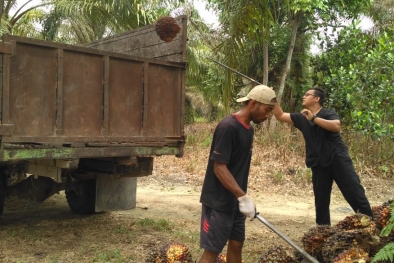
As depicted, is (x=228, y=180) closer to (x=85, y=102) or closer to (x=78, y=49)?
(x=85, y=102)

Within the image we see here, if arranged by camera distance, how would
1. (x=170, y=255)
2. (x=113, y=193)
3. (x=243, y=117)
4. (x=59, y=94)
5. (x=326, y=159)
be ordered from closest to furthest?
1. (x=243, y=117)
2. (x=170, y=255)
3. (x=59, y=94)
4. (x=326, y=159)
5. (x=113, y=193)

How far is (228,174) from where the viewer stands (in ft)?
10.9

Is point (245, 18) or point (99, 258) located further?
point (245, 18)

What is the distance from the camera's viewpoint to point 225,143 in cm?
334

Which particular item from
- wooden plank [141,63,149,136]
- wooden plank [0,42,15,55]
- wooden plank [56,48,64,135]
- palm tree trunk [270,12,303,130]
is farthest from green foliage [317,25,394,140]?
wooden plank [0,42,15,55]

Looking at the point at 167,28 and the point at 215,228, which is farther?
the point at 167,28

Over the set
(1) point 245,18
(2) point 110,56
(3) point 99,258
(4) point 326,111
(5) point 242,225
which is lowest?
(3) point 99,258

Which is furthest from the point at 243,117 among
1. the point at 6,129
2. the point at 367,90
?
the point at 367,90

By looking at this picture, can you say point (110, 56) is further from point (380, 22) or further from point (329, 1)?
point (380, 22)

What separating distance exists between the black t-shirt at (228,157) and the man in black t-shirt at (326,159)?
5.04 feet

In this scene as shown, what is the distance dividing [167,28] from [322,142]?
2.21 metres

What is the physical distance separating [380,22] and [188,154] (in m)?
8.07

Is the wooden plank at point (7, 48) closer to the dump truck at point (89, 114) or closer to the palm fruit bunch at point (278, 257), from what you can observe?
the dump truck at point (89, 114)

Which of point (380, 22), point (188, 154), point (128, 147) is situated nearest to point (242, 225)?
point (128, 147)
